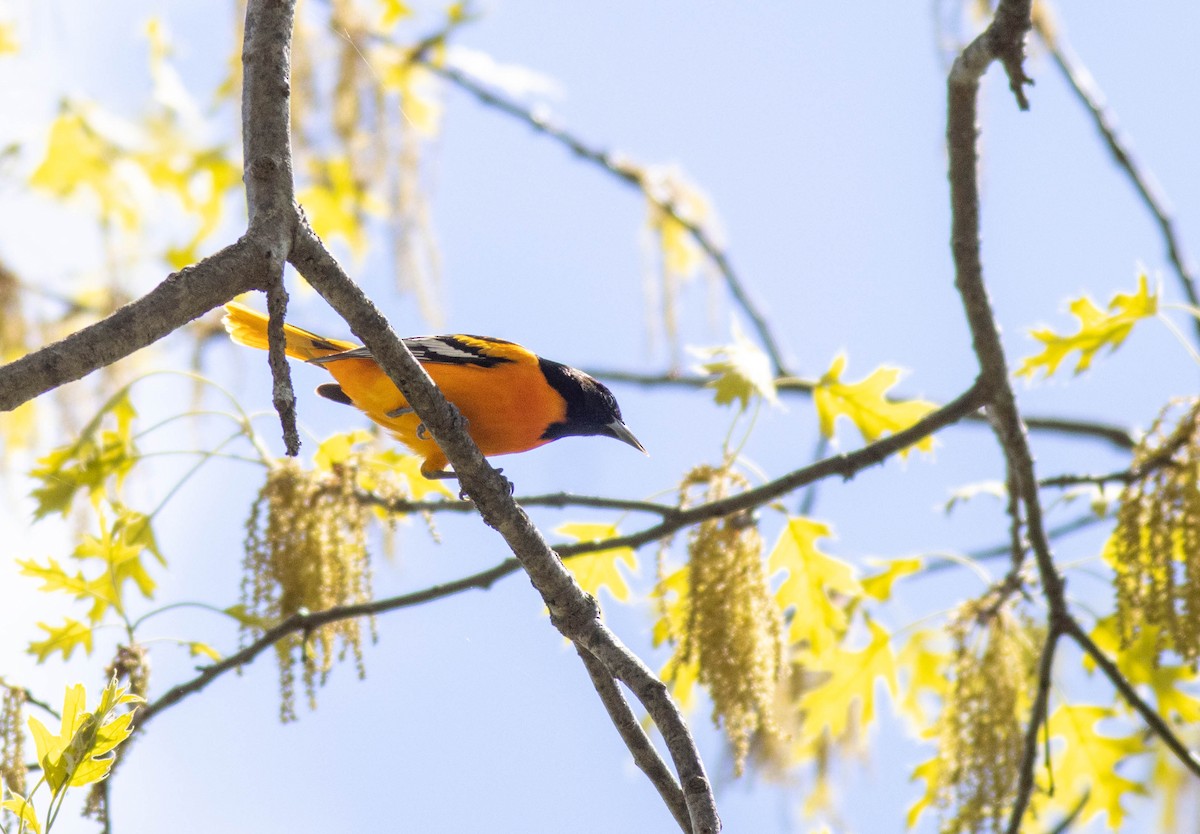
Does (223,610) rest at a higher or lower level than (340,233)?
lower

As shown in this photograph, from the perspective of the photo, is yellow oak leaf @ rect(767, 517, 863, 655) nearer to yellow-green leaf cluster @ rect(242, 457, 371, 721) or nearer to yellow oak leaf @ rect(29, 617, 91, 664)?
yellow-green leaf cluster @ rect(242, 457, 371, 721)

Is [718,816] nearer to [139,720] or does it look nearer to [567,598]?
[567,598]

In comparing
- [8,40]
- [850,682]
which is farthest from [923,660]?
[8,40]

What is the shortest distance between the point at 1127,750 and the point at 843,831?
125 centimetres

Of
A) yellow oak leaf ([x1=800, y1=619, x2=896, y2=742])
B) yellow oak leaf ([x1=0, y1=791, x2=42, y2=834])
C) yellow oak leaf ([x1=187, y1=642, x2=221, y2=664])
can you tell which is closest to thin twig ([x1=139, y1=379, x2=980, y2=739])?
yellow oak leaf ([x1=187, y1=642, x2=221, y2=664])

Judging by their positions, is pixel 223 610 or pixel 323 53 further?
pixel 323 53

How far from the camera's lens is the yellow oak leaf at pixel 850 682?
14.5 feet

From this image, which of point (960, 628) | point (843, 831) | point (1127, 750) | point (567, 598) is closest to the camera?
point (567, 598)

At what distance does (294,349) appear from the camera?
3.89 meters

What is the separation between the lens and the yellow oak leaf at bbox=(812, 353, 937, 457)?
3.92 meters

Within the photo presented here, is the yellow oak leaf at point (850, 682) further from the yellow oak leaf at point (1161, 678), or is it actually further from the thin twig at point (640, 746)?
the thin twig at point (640, 746)

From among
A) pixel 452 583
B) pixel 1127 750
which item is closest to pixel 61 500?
pixel 452 583

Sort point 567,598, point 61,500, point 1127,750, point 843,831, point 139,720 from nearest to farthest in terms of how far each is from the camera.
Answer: point 567,598 < point 139,720 < point 61,500 < point 1127,750 < point 843,831

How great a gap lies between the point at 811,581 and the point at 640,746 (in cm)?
161
